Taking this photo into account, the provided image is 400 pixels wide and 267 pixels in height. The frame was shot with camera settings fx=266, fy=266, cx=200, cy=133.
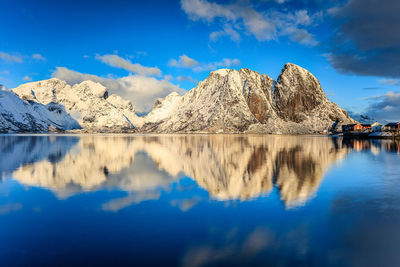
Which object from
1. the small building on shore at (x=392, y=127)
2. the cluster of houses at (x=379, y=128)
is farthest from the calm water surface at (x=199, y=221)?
the cluster of houses at (x=379, y=128)

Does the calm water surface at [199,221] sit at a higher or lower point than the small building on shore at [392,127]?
lower

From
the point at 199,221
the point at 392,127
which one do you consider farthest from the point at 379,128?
the point at 199,221

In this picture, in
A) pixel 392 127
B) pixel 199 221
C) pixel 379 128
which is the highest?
pixel 392 127

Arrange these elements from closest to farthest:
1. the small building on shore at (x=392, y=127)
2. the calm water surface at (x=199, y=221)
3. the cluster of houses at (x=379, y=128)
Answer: the calm water surface at (x=199, y=221)
the small building on shore at (x=392, y=127)
the cluster of houses at (x=379, y=128)

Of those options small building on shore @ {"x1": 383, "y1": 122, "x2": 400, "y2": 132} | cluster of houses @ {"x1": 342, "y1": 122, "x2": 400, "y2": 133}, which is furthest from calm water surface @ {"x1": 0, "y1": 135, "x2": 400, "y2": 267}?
cluster of houses @ {"x1": 342, "y1": 122, "x2": 400, "y2": 133}

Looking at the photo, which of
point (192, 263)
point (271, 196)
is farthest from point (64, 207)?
point (271, 196)

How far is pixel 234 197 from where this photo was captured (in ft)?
48.5

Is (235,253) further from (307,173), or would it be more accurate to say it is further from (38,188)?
(307,173)

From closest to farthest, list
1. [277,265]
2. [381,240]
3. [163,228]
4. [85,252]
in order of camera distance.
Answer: [277,265] → [85,252] → [381,240] → [163,228]

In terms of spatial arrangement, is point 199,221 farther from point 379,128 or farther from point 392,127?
point 379,128

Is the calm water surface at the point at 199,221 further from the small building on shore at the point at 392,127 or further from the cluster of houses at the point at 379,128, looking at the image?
the cluster of houses at the point at 379,128

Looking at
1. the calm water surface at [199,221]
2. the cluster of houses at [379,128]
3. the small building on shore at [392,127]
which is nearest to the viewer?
the calm water surface at [199,221]

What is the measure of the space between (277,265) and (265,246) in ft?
3.65

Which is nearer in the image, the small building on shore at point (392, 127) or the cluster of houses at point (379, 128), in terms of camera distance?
the small building on shore at point (392, 127)
